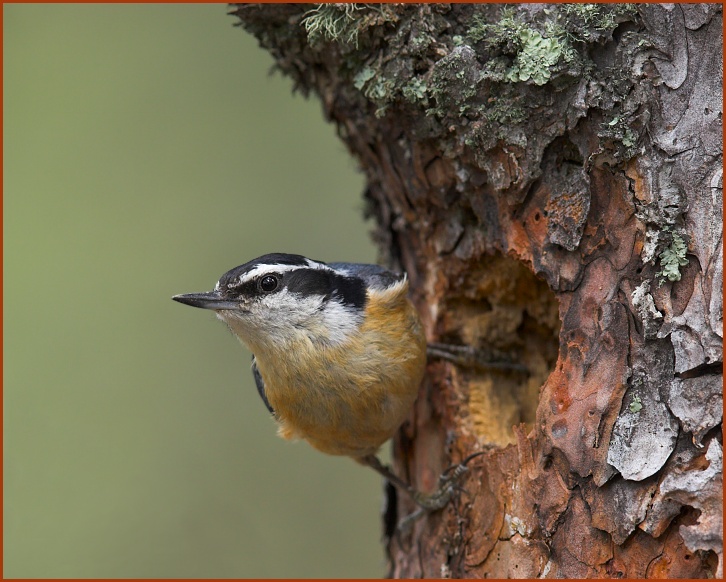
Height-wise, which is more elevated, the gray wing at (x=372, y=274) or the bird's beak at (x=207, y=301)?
the gray wing at (x=372, y=274)

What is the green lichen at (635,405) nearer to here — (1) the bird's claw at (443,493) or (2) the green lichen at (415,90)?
(1) the bird's claw at (443,493)

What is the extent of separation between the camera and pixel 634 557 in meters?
2.36

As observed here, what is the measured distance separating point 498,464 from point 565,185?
115 centimetres

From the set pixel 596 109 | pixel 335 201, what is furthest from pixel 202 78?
pixel 596 109

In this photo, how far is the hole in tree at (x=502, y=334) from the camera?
3.42 meters

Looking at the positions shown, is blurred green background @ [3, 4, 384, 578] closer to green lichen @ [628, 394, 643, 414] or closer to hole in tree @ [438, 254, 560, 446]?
hole in tree @ [438, 254, 560, 446]

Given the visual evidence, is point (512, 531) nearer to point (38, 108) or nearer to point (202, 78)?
point (202, 78)

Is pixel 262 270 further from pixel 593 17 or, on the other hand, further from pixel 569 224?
pixel 593 17

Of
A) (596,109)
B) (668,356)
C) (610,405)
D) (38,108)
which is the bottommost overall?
(610,405)

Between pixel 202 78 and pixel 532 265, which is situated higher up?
pixel 202 78

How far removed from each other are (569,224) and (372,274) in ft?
3.29

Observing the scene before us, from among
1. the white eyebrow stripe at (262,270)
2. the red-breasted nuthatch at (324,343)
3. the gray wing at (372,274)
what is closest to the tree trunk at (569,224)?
the gray wing at (372,274)

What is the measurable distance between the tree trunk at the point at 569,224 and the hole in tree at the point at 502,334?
2 centimetres

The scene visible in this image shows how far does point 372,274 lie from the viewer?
3367 millimetres
